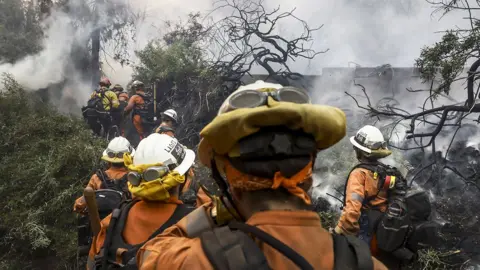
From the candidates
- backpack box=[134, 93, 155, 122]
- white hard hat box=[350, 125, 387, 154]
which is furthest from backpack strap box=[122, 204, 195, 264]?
backpack box=[134, 93, 155, 122]

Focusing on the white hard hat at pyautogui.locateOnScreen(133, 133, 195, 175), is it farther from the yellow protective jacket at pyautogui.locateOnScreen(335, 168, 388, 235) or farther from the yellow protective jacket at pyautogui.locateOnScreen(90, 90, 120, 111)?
the yellow protective jacket at pyautogui.locateOnScreen(90, 90, 120, 111)

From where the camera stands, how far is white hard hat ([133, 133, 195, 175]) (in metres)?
2.81

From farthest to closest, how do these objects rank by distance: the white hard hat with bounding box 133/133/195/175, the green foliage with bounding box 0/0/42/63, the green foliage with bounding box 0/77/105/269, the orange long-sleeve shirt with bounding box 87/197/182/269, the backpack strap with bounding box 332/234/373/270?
the green foliage with bounding box 0/0/42/63, the green foliage with bounding box 0/77/105/269, the white hard hat with bounding box 133/133/195/175, the orange long-sleeve shirt with bounding box 87/197/182/269, the backpack strap with bounding box 332/234/373/270

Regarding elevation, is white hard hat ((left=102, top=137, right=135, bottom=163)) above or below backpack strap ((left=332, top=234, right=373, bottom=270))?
above

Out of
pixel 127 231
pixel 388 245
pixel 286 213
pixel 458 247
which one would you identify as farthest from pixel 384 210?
pixel 286 213

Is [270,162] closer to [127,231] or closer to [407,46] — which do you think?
[127,231]

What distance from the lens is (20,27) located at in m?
14.4

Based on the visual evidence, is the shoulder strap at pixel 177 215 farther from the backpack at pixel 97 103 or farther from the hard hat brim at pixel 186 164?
the backpack at pixel 97 103

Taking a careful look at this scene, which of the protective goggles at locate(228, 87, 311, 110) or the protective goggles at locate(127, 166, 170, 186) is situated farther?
the protective goggles at locate(127, 166, 170, 186)

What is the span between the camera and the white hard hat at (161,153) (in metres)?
2.81

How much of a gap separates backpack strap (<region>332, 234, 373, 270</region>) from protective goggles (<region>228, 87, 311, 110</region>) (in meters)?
0.46

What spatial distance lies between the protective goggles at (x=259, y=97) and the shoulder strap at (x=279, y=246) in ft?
1.20

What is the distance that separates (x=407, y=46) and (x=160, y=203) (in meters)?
8.55

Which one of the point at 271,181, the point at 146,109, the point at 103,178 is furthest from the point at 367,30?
the point at 271,181
